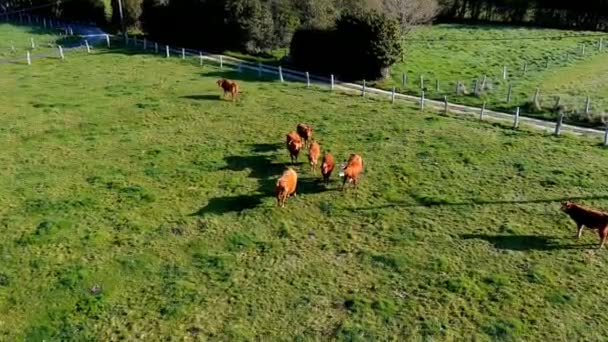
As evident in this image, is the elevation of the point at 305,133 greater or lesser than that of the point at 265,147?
greater

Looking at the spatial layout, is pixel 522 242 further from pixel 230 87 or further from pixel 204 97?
pixel 204 97

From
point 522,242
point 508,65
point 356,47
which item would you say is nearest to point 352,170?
point 522,242

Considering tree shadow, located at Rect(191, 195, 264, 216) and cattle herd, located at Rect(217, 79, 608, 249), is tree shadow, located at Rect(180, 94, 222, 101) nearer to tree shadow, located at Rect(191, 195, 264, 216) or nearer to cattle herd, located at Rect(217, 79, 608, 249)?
cattle herd, located at Rect(217, 79, 608, 249)

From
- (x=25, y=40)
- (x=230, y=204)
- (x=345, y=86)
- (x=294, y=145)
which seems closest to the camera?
(x=230, y=204)

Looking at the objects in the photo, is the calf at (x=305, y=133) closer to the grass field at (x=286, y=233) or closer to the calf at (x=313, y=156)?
the grass field at (x=286, y=233)

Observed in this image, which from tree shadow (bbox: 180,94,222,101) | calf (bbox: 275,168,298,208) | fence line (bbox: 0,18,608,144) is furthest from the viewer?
tree shadow (bbox: 180,94,222,101)

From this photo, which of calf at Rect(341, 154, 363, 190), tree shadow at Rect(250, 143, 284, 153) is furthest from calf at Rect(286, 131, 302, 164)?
calf at Rect(341, 154, 363, 190)

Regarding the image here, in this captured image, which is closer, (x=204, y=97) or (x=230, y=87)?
(x=230, y=87)
